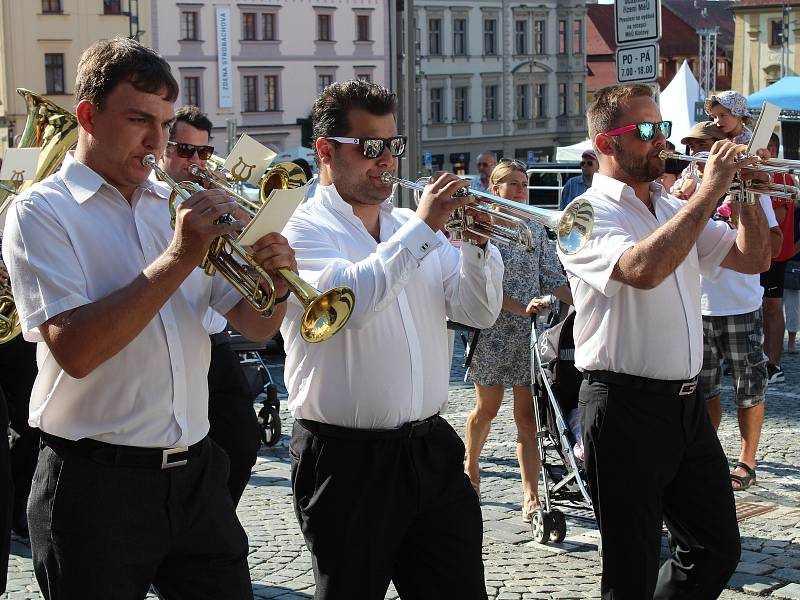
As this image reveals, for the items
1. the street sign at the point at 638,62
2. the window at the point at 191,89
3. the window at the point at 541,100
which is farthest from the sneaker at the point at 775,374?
the window at the point at 541,100

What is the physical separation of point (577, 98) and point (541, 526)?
67413 millimetres

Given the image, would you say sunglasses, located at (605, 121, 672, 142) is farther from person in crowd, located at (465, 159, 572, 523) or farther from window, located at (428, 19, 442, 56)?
window, located at (428, 19, 442, 56)

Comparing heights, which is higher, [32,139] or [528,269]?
[32,139]

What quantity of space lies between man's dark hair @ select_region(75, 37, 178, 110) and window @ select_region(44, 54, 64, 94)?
4654 cm

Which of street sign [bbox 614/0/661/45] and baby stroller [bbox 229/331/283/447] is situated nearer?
baby stroller [bbox 229/331/283/447]

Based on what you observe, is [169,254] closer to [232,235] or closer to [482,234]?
[232,235]

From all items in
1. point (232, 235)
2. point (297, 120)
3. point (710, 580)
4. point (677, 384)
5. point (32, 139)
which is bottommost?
point (710, 580)

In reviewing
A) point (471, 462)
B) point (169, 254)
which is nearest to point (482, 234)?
point (169, 254)

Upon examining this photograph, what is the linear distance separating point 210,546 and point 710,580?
191 centimetres

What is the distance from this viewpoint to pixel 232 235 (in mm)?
3191

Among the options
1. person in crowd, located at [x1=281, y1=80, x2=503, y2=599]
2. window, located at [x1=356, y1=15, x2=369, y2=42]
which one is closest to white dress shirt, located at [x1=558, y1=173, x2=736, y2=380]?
person in crowd, located at [x1=281, y1=80, x2=503, y2=599]

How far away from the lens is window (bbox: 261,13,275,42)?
56.2 metres

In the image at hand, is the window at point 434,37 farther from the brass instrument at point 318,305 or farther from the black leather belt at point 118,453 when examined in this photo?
the black leather belt at point 118,453

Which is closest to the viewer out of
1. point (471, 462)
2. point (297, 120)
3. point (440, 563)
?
point (440, 563)
